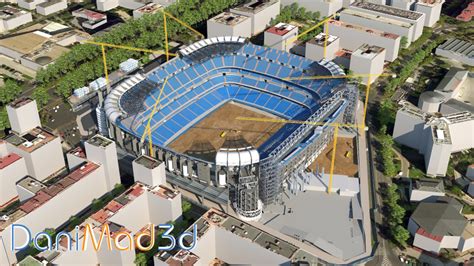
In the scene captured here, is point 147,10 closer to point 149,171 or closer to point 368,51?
point 368,51

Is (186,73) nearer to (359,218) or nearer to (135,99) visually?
(135,99)

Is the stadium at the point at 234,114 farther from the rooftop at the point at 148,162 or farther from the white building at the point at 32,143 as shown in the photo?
the white building at the point at 32,143

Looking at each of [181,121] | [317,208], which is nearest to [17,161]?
[181,121]


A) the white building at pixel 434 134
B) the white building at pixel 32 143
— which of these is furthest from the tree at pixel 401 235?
the white building at pixel 32 143

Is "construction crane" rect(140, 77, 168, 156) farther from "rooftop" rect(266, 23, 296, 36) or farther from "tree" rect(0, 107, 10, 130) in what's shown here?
"rooftop" rect(266, 23, 296, 36)

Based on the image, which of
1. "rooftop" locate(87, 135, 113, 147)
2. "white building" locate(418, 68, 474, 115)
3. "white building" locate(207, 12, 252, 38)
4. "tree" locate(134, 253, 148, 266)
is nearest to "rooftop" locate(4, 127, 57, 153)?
"rooftop" locate(87, 135, 113, 147)
